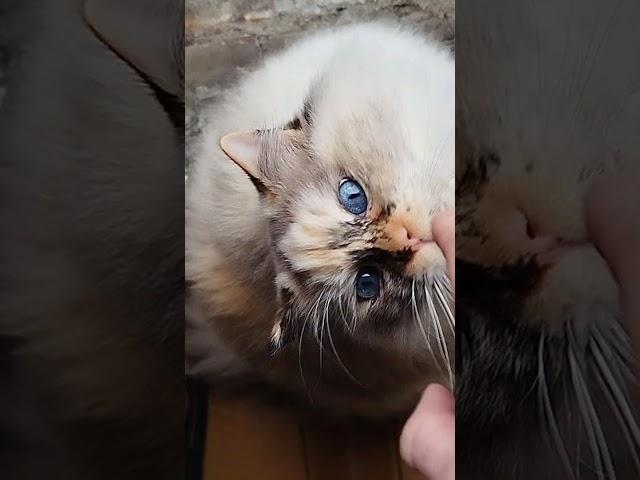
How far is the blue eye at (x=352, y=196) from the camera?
119 cm

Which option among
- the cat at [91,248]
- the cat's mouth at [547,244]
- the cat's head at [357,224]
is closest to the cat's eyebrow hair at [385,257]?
the cat's head at [357,224]

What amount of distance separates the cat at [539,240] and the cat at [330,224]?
5 centimetres

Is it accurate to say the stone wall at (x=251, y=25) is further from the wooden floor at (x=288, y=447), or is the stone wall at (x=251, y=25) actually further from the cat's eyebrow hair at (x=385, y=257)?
the wooden floor at (x=288, y=447)

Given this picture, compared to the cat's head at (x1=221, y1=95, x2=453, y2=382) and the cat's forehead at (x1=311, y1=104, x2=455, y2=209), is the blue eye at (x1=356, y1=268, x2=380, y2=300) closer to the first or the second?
the cat's head at (x1=221, y1=95, x2=453, y2=382)

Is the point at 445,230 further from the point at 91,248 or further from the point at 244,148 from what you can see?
the point at 91,248

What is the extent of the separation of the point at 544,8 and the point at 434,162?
0.29 metres

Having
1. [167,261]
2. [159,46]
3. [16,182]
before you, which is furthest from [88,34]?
[167,261]

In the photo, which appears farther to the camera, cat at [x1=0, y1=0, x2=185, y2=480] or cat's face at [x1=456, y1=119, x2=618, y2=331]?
cat at [x1=0, y1=0, x2=185, y2=480]

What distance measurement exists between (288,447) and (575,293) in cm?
51

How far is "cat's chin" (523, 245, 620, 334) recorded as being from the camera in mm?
1148

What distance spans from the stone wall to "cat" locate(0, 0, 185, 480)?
0.20 ft

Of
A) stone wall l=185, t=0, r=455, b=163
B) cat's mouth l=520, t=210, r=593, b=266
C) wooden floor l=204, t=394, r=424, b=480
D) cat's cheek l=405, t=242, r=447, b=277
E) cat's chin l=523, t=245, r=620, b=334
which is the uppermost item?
stone wall l=185, t=0, r=455, b=163

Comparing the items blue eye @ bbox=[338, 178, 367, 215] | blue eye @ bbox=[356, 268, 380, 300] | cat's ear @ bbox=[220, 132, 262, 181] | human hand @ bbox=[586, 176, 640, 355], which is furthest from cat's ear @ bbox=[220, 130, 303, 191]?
human hand @ bbox=[586, 176, 640, 355]

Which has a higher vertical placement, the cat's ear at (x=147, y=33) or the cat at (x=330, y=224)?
the cat's ear at (x=147, y=33)
